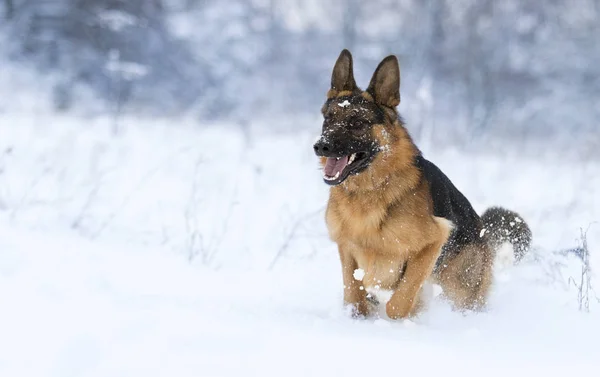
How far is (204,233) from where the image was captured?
7438 mm

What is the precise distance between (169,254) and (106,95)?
14.5 metres

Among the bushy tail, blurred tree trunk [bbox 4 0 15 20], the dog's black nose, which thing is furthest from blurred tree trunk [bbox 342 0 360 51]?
the dog's black nose

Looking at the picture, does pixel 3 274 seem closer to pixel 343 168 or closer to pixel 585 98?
pixel 343 168

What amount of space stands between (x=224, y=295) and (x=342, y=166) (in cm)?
123

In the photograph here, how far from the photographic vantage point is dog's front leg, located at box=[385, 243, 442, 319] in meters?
4.30

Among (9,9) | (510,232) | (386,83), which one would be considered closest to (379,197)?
(386,83)

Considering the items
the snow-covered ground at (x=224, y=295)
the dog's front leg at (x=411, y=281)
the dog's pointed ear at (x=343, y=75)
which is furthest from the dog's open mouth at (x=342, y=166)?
the snow-covered ground at (x=224, y=295)

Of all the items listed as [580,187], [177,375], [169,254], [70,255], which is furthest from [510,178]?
[177,375]

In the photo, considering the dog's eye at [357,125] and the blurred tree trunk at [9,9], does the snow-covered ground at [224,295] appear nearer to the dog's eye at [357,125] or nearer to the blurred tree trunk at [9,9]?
the dog's eye at [357,125]

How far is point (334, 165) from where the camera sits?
163 inches

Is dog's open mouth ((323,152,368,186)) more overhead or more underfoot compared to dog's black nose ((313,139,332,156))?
more underfoot

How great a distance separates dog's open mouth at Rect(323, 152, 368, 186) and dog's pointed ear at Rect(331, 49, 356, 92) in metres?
0.64

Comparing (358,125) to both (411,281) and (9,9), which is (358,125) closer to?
(411,281)

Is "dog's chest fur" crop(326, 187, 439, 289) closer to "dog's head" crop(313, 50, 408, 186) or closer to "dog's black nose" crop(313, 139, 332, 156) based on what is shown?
"dog's head" crop(313, 50, 408, 186)
